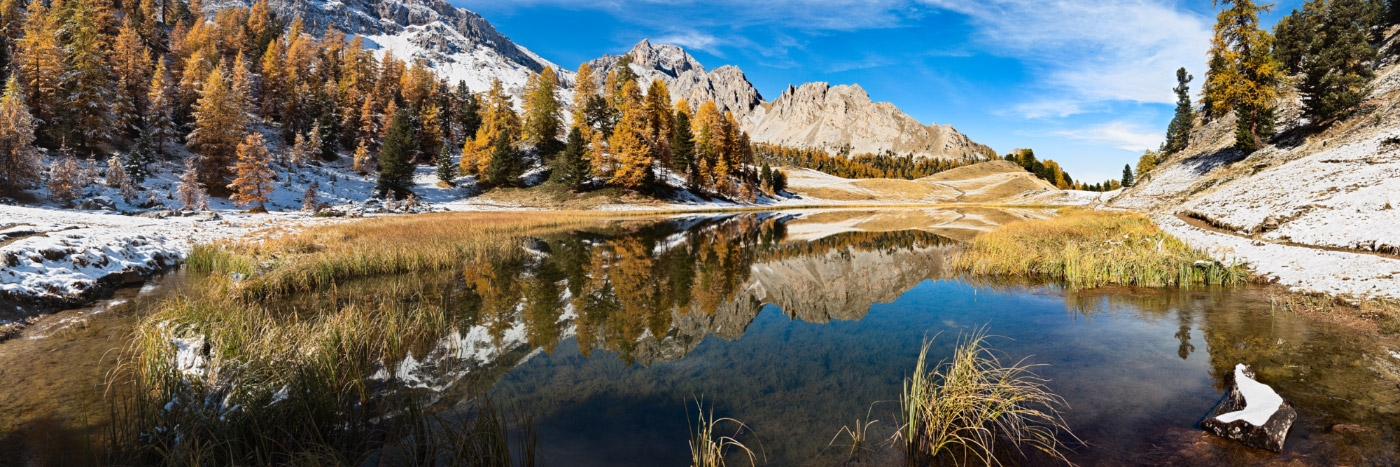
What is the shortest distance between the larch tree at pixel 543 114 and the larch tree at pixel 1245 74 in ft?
209

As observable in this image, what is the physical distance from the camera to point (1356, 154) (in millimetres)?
18500

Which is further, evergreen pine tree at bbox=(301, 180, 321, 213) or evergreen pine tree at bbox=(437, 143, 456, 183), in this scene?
evergreen pine tree at bbox=(437, 143, 456, 183)

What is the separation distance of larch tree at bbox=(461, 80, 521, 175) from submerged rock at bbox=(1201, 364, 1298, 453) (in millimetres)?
61125

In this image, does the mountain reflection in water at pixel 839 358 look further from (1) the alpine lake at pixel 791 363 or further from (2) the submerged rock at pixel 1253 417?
(2) the submerged rock at pixel 1253 417

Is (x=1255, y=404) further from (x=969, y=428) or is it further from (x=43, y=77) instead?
(x=43, y=77)

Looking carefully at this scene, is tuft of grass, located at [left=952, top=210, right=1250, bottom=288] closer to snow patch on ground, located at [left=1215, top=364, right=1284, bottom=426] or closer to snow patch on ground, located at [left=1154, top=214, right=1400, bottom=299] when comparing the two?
snow patch on ground, located at [left=1154, top=214, right=1400, bottom=299]

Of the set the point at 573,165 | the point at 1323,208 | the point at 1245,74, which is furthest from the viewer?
the point at 573,165

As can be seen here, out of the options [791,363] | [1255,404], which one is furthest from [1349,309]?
[791,363]

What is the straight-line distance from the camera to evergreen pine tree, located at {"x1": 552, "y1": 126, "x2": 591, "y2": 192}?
174 feet

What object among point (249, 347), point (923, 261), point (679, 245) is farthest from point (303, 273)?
point (923, 261)

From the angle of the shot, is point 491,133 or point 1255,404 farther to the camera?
point 491,133

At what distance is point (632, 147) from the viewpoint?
179 feet

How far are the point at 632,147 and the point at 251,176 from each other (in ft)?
112

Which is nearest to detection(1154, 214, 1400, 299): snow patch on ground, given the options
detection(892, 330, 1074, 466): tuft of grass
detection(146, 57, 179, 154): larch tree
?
detection(892, 330, 1074, 466): tuft of grass
